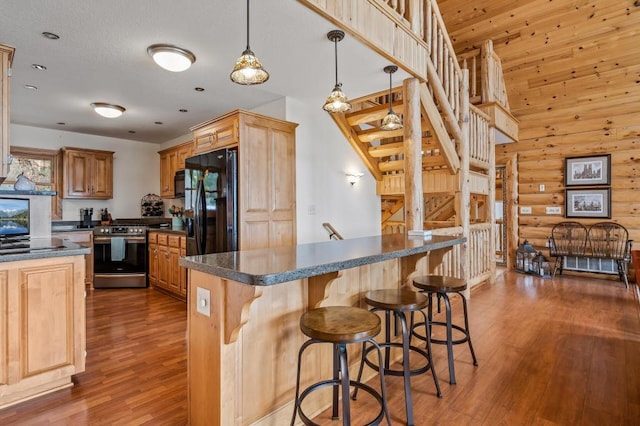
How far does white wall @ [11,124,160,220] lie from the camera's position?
5336 mm

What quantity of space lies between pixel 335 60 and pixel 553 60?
4506mm

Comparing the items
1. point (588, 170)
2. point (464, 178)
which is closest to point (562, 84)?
point (588, 170)

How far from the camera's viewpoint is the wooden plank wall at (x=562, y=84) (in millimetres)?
4816

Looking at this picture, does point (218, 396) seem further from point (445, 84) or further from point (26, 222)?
point (445, 84)

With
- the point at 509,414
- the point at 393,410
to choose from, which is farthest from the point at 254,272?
the point at 509,414

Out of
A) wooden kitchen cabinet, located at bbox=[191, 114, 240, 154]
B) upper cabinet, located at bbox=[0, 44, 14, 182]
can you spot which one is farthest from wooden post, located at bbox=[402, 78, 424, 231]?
upper cabinet, located at bbox=[0, 44, 14, 182]

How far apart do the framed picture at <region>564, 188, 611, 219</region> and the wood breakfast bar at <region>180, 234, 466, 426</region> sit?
214 inches

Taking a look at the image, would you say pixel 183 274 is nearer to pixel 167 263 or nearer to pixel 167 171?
pixel 167 263

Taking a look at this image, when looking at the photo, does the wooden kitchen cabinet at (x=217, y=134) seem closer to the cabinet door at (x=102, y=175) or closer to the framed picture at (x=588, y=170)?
the cabinet door at (x=102, y=175)

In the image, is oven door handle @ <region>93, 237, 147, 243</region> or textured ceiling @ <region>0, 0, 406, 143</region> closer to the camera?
textured ceiling @ <region>0, 0, 406, 143</region>

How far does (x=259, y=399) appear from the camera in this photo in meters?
1.69

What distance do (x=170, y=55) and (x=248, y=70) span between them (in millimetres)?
1347

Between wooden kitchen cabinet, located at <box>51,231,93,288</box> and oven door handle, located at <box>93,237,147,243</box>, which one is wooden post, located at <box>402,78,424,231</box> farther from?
wooden kitchen cabinet, located at <box>51,231,93,288</box>

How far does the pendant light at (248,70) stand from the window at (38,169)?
191 inches
